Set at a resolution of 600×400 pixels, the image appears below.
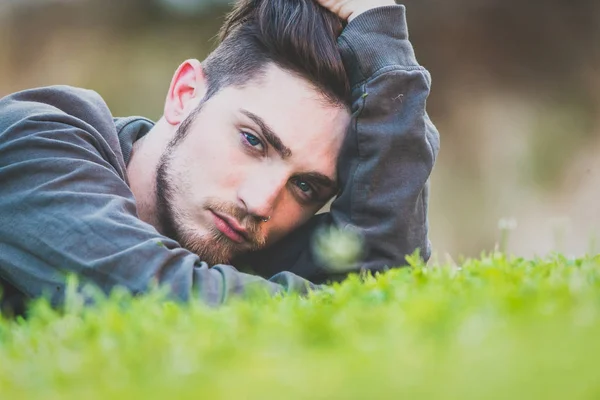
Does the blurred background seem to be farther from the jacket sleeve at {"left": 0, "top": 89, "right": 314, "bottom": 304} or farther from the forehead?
the jacket sleeve at {"left": 0, "top": 89, "right": 314, "bottom": 304}

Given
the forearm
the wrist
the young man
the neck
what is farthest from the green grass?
the wrist

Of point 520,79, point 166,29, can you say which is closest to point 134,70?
point 166,29

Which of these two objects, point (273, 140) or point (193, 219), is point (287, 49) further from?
point (193, 219)

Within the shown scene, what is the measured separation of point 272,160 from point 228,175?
0.21 meters

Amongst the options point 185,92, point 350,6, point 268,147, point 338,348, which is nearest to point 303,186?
point 268,147

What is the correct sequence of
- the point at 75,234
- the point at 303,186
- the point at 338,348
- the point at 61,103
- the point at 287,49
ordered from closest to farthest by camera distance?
the point at 338,348, the point at 75,234, the point at 61,103, the point at 303,186, the point at 287,49

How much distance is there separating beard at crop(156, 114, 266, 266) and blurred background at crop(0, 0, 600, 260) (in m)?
6.80

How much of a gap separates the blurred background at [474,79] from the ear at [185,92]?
249 inches

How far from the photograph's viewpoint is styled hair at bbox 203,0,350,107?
3584 millimetres

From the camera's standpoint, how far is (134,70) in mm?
10711

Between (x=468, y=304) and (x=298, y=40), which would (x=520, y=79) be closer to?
(x=298, y=40)

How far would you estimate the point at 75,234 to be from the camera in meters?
2.65

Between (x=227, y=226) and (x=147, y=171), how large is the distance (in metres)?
0.61

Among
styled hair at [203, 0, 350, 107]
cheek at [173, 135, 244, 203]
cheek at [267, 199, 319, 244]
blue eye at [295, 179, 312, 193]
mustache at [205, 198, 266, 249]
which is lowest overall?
cheek at [267, 199, 319, 244]
